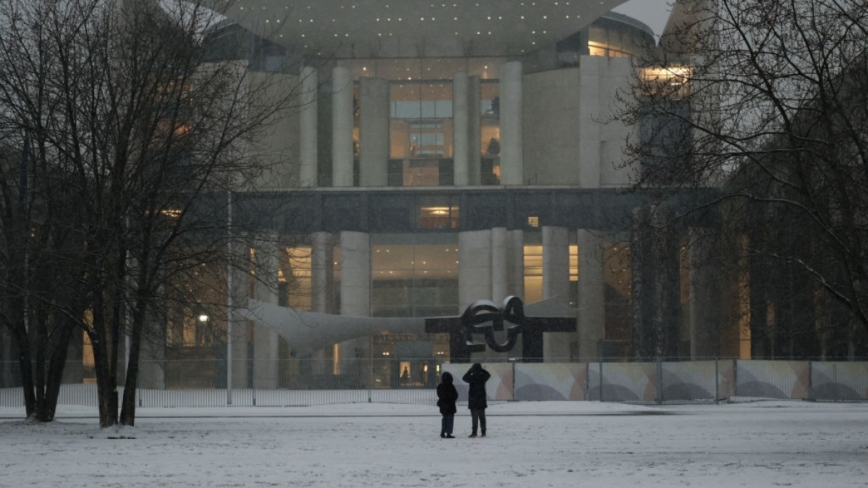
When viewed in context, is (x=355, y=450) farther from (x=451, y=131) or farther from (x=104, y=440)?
(x=451, y=131)

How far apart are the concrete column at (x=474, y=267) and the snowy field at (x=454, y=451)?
33.4 m

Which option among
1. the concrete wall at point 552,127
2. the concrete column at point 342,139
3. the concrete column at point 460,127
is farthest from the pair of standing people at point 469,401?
the concrete wall at point 552,127

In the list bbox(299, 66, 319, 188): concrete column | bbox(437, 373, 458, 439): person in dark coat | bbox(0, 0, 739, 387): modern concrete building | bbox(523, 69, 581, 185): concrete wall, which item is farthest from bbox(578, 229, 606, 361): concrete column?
bbox(437, 373, 458, 439): person in dark coat

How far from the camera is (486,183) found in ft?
237

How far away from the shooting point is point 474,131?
72.1 metres

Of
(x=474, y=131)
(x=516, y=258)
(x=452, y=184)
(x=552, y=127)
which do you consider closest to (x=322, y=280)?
(x=452, y=184)

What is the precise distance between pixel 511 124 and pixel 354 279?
1353cm

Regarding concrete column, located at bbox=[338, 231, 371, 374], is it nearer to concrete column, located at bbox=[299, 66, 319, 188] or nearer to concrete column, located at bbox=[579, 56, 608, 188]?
concrete column, located at bbox=[299, 66, 319, 188]

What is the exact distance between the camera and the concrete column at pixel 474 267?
6681 centimetres

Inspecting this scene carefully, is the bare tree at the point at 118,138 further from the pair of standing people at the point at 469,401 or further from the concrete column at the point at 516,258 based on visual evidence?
the concrete column at the point at 516,258

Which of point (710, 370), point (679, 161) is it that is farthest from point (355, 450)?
point (710, 370)

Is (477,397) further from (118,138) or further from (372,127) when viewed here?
(372,127)

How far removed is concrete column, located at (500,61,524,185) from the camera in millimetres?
69188

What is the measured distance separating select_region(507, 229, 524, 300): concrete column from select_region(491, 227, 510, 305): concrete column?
0.74 m
